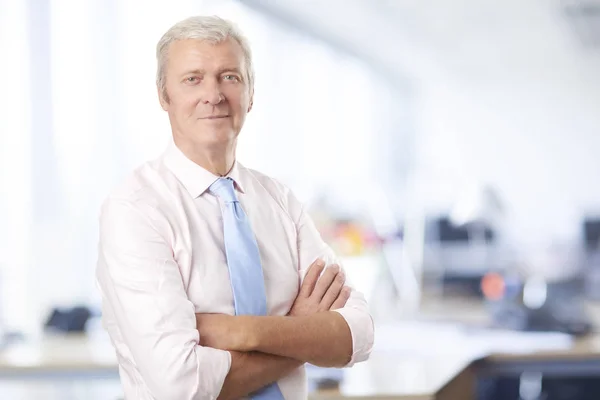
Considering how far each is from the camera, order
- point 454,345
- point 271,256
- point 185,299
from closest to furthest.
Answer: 1. point 185,299
2. point 271,256
3. point 454,345

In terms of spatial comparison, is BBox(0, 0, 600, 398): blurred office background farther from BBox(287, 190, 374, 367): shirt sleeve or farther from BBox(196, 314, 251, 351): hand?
BBox(196, 314, 251, 351): hand

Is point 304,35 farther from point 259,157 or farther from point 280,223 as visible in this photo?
point 280,223

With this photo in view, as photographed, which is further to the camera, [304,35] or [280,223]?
[304,35]

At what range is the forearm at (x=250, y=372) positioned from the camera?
1501mm

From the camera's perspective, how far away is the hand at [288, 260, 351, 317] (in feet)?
5.45

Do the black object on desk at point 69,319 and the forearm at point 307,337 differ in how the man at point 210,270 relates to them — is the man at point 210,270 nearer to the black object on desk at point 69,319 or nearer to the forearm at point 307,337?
the forearm at point 307,337

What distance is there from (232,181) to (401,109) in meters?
9.61

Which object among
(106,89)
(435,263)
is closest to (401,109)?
(435,263)

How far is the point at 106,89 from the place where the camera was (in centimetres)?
464

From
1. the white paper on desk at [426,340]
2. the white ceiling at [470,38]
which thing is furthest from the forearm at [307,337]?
the white ceiling at [470,38]

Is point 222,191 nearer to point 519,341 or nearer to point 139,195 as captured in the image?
point 139,195

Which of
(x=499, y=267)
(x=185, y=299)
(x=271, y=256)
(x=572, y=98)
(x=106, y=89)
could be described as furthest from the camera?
(x=572, y=98)

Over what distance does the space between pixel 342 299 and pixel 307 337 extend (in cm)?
18

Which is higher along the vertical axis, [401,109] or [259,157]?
[401,109]
